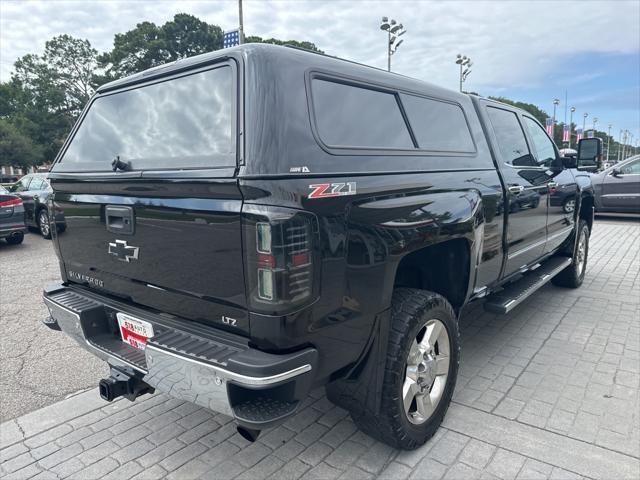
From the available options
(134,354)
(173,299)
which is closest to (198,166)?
(173,299)

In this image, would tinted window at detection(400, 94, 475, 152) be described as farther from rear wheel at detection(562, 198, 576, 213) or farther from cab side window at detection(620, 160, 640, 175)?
cab side window at detection(620, 160, 640, 175)

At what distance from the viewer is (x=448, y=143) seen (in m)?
3.16

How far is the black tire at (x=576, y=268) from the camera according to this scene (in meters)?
5.63

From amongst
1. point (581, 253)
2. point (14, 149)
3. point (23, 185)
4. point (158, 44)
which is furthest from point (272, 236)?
point (158, 44)

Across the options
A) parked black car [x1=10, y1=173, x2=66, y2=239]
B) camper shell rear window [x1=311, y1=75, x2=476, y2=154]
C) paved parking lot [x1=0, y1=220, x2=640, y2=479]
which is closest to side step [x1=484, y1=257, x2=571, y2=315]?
paved parking lot [x1=0, y1=220, x2=640, y2=479]

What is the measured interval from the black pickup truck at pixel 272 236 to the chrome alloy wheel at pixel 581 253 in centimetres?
324

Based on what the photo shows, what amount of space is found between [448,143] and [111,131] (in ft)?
7.11

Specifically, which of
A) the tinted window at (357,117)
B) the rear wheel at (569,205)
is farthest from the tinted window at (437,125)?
the rear wheel at (569,205)

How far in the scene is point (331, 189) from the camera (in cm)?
202

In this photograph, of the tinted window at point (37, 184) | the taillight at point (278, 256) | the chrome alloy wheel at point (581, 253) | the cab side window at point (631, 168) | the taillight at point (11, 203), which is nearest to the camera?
the taillight at point (278, 256)

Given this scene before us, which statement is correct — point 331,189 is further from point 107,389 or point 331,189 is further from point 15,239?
point 15,239

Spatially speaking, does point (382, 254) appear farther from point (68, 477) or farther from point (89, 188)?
point (68, 477)

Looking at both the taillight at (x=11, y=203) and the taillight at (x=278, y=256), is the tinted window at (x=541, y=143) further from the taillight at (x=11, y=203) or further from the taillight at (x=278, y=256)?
the taillight at (x=11, y=203)

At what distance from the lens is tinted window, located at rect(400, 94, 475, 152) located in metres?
2.89
